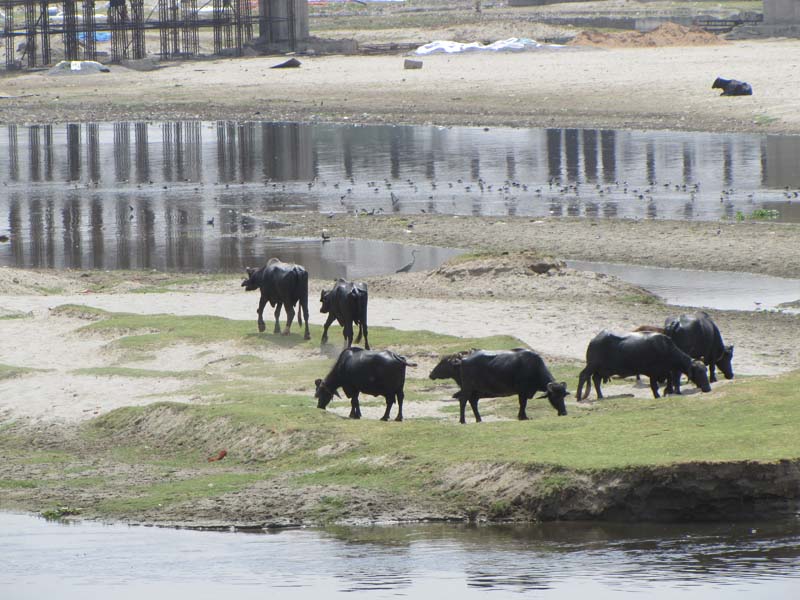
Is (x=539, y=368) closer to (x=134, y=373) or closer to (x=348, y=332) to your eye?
(x=348, y=332)

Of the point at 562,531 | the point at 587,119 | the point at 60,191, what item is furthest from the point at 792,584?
the point at 587,119

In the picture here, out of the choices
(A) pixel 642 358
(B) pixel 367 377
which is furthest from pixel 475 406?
(A) pixel 642 358

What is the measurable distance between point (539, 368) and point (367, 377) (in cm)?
175

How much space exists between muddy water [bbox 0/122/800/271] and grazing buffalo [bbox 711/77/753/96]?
613 cm

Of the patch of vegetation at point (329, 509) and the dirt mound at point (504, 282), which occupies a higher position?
the dirt mound at point (504, 282)

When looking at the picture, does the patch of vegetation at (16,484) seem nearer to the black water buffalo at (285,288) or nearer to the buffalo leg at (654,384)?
the black water buffalo at (285,288)

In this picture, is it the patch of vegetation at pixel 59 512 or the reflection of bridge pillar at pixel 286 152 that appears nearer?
the patch of vegetation at pixel 59 512

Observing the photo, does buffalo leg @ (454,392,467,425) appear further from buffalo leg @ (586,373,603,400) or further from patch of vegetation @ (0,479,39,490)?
patch of vegetation @ (0,479,39,490)

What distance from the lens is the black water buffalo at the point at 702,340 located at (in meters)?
16.1

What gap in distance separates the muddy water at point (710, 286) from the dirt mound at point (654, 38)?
53.5 m

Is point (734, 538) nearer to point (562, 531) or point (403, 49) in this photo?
point (562, 531)

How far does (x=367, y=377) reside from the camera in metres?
14.5

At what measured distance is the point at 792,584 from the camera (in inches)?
406

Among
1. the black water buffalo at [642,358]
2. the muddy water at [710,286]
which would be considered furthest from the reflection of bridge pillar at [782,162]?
the black water buffalo at [642,358]
